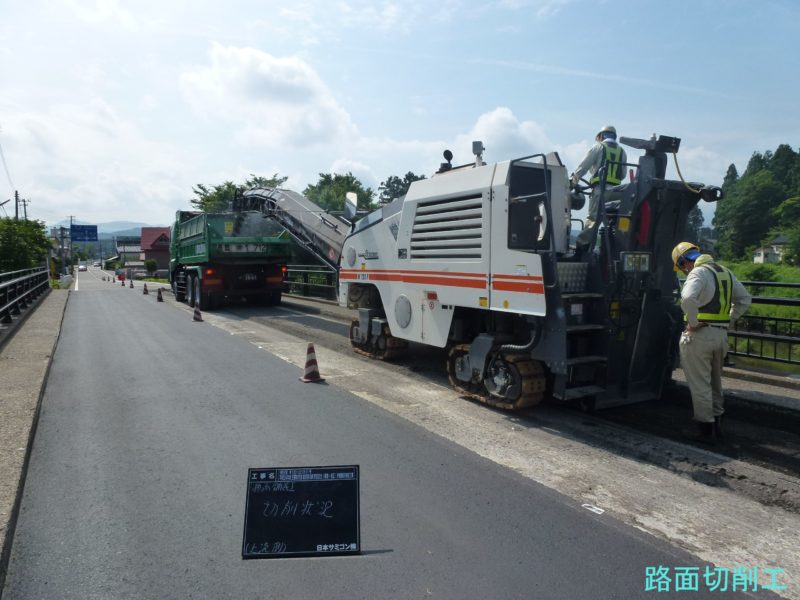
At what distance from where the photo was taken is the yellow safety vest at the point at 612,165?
21.4 ft

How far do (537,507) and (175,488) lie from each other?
266 cm

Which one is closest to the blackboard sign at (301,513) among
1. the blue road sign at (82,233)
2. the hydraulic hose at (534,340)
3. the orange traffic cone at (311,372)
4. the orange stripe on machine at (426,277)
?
the hydraulic hose at (534,340)

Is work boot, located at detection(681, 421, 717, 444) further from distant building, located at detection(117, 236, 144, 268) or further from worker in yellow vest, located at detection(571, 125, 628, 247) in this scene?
distant building, located at detection(117, 236, 144, 268)

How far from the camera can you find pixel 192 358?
369 inches

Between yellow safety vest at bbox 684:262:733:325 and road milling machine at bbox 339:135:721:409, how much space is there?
0.89 m

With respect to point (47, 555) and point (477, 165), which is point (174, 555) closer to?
point (47, 555)

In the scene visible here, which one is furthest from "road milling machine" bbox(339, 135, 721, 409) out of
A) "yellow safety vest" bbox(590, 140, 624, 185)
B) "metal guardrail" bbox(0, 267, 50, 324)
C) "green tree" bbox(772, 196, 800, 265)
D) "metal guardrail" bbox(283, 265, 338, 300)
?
"green tree" bbox(772, 196, 800, 265)

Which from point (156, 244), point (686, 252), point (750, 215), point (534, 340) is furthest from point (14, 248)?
point (750, 215)

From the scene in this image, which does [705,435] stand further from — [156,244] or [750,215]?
[156,244]

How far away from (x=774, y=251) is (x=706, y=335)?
233 feet

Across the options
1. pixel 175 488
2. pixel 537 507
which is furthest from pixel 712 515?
pixel 175 488

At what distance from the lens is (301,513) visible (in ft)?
11.1

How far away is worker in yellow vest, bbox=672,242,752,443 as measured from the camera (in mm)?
5289

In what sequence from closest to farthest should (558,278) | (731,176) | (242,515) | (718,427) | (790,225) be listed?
(242,515) < (718,427) < (558,278) < (790,225) < (731,176)
